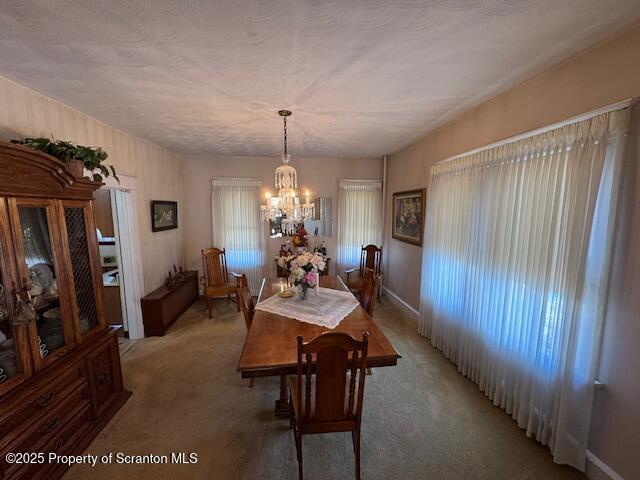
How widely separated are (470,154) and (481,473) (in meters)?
2.55

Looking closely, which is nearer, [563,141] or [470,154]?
[563,141]

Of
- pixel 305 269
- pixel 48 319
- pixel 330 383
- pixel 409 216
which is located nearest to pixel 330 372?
pixel 330 383

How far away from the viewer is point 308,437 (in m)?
1.91

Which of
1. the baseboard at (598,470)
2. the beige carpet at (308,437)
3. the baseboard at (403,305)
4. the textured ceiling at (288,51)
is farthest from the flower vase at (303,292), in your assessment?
the baseboard at (598,470)

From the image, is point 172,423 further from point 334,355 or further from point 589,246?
point 589,246

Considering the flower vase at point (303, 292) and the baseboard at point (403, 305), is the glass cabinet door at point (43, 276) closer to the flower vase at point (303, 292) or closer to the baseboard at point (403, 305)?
the flower vase at point (303, 292)

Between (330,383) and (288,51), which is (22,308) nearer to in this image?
(330,383)

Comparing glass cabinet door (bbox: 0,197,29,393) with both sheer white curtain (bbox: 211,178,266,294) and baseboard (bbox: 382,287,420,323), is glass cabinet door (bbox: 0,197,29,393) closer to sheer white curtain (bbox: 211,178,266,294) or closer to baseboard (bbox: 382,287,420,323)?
sheer white curtain (bbox: 211,178,266,294)

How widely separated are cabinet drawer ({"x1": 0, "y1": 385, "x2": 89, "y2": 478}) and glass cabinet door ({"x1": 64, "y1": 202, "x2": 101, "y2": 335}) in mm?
458

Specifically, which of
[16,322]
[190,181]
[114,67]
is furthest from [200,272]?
[114,67]

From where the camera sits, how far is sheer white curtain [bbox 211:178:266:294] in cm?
469

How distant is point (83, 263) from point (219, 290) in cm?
212

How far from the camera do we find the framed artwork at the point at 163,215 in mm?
3721

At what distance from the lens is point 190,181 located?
467 cm
